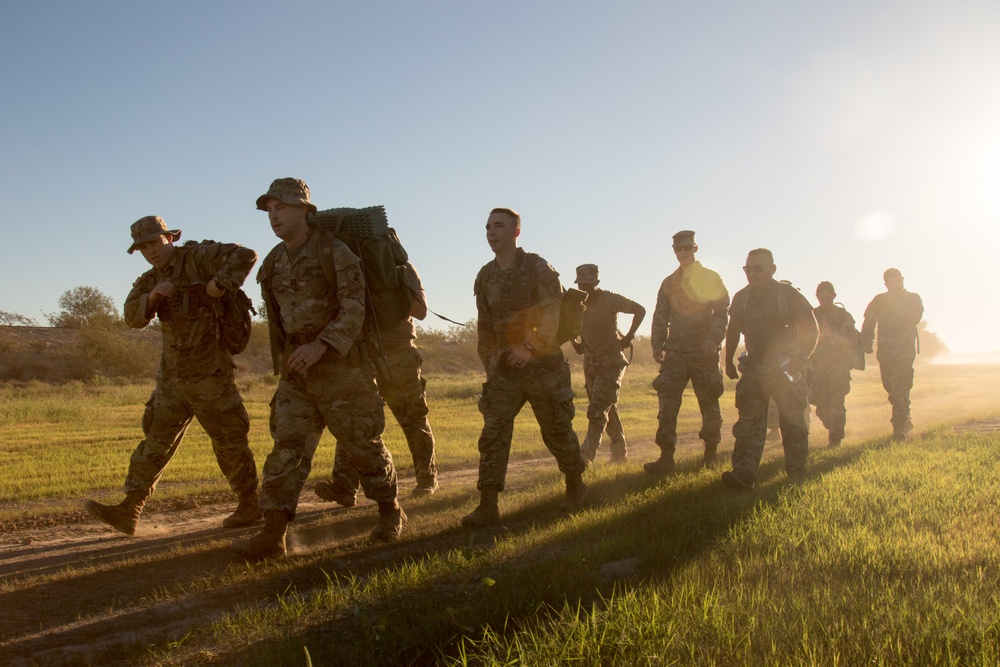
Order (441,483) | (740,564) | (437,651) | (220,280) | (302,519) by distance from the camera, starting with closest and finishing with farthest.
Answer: (437,651) < (740,564) < (220,280) < (302,519) < (441,483)

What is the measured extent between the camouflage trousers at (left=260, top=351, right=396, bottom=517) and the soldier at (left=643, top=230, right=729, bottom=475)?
4.26 m

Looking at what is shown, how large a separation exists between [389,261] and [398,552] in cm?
224

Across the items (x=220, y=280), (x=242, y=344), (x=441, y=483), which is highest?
(x=220, y=280)

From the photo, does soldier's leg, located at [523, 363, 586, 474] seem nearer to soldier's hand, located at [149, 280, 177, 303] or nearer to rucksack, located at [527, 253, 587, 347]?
rucksack, located at [527, 253, 587, 347]

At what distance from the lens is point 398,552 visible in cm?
545

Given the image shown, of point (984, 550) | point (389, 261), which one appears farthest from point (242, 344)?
point (984, 550)

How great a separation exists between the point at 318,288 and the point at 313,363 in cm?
58

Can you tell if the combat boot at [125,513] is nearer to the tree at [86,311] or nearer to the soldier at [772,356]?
the soldier at [772,356]

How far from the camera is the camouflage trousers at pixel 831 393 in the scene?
1167 centimetres

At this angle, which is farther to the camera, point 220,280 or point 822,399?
point 822,399

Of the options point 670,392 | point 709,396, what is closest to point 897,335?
point 709,396

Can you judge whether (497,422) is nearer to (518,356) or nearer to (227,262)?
(518,356)

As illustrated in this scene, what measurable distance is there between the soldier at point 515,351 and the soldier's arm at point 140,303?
2732 millimetres

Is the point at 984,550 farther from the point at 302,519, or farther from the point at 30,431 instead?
the point at 30,431
